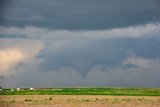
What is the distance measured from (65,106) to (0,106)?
28.5ft

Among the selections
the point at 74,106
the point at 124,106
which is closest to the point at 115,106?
the point at 124,106

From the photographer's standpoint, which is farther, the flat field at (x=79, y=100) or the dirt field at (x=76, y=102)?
Result: the flat field at (x=79, y=100)

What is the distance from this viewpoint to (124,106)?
46688 millimetres

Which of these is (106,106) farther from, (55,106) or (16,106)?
(16,106)

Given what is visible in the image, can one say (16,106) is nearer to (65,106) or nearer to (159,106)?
(65,106)

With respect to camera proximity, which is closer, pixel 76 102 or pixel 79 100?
pixel 76 102

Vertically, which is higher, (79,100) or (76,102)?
(79,100)

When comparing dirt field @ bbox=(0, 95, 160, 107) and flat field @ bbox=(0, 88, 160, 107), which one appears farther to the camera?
flat field @ bbox=(0, 88, 160, 107)

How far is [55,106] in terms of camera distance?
46.7 m

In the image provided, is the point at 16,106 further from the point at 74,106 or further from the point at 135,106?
the point at 135,106

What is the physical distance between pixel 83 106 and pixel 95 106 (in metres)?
1.51

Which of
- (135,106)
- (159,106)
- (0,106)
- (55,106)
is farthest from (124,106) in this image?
(0,106)

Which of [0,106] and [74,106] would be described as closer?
[0,106]

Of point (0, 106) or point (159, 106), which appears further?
point (159, 106)
